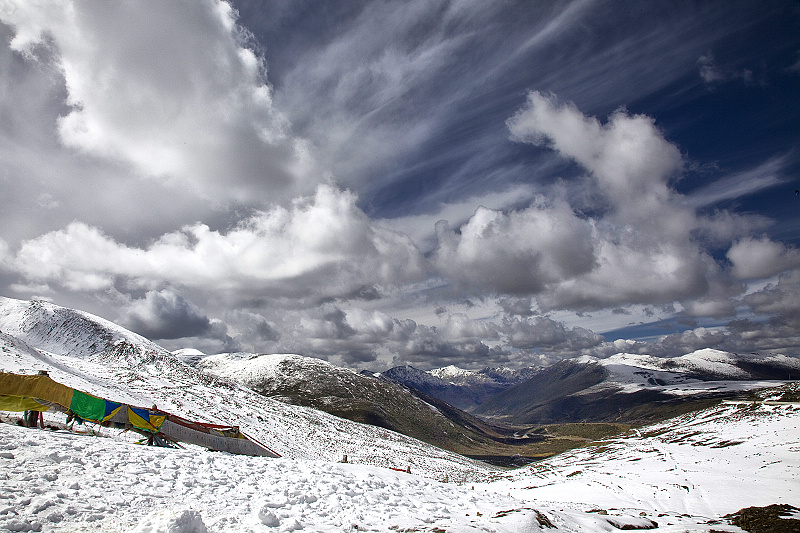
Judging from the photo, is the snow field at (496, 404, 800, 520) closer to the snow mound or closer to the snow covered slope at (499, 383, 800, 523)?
the snow covered slope at (499, 383, 800, 523)

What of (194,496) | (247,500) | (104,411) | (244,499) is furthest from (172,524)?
(104,411)

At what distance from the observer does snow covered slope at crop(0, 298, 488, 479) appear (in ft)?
171

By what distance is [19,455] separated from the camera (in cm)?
1229

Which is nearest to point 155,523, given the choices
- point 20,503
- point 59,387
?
point 20,503

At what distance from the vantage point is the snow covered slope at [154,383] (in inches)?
2046

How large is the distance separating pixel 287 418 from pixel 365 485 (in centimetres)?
6706

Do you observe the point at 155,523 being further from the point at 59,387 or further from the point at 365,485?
the point at 59,387

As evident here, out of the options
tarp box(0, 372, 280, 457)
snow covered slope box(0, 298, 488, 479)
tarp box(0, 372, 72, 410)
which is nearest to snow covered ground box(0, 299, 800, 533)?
tarp box(0, 372, 280, 457)

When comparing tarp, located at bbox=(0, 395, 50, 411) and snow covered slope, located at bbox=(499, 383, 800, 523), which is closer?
tarp, located at bbox=(0, 395, 50, 411)

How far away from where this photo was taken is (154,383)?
215ft

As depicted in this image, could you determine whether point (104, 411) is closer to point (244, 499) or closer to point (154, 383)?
point (244, 499)

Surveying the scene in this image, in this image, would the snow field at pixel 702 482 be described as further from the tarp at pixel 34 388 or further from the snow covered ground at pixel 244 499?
the tarp at pixel 34 388

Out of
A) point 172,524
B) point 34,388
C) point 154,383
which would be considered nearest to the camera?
point 172,524

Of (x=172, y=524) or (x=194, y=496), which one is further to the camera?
(x=194, y=496)
